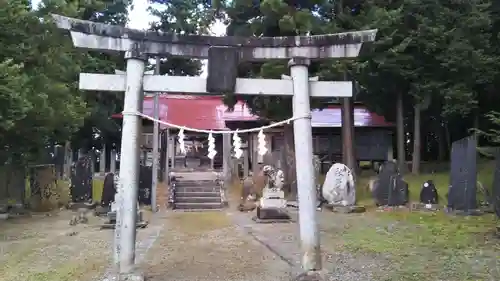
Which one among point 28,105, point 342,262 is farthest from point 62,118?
point 342,262

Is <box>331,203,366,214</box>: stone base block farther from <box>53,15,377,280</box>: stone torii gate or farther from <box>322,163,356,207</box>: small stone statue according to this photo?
<box>53,15,377,280</box>: stone torii gate

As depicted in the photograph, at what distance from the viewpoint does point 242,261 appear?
26.8 ft

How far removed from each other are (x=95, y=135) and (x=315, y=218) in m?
23.6

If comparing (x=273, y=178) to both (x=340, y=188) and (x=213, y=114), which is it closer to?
(x=340, y=188)

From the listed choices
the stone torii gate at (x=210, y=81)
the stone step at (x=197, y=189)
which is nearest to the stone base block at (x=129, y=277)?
the stone torii gate at (x=210, y=81)

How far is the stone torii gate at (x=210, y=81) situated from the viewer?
6625 mm

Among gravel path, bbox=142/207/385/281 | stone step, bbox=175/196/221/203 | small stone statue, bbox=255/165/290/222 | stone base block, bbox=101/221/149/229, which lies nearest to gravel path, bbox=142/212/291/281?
gravel path, bbox=142/207/385/281

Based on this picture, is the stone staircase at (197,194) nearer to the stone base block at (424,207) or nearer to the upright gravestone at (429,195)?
the stone base block at (424,207)

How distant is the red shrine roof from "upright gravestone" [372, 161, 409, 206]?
8565mm

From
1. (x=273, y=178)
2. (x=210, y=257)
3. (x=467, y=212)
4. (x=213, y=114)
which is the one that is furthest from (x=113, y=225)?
(x=213, y=114)

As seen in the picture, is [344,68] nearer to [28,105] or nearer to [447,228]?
[447,228]

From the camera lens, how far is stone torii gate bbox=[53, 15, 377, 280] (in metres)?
6.62

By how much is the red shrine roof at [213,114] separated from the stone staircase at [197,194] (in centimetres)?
570

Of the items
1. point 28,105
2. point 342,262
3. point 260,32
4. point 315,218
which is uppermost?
point 260,32
